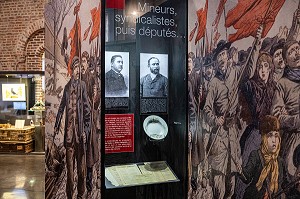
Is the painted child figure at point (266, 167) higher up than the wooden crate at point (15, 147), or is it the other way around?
the painted child figure at point (266, 167)

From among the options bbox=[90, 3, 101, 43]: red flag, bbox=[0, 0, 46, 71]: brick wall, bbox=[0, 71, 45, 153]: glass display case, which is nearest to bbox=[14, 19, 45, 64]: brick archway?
bbox=[0, 0, 46, 71]: brick wall

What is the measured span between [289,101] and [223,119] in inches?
24.0

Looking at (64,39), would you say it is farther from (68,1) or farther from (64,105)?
(64,105)

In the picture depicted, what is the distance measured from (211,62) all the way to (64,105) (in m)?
1.34

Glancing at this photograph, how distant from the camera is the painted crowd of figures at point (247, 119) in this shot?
2.08 m

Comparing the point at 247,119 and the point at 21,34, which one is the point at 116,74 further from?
the point at 21,34

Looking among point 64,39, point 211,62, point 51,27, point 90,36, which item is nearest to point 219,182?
point 211,62

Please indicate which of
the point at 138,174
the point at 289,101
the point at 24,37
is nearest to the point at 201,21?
the point at 289,101

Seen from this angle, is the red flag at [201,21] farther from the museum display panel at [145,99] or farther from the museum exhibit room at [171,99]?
the museum display panel at [145,99]

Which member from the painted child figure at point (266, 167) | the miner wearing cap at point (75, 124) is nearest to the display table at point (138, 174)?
the miner wearing cap at point (75, 124)

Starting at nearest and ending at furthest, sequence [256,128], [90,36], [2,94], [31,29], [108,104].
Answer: [256,128], [90,36], [108,104], [31,29], [2,94]

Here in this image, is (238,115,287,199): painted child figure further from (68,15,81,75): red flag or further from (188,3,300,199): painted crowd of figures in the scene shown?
(68,15,81,75): red flag

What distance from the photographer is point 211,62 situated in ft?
8.73

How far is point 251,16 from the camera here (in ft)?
7.64
